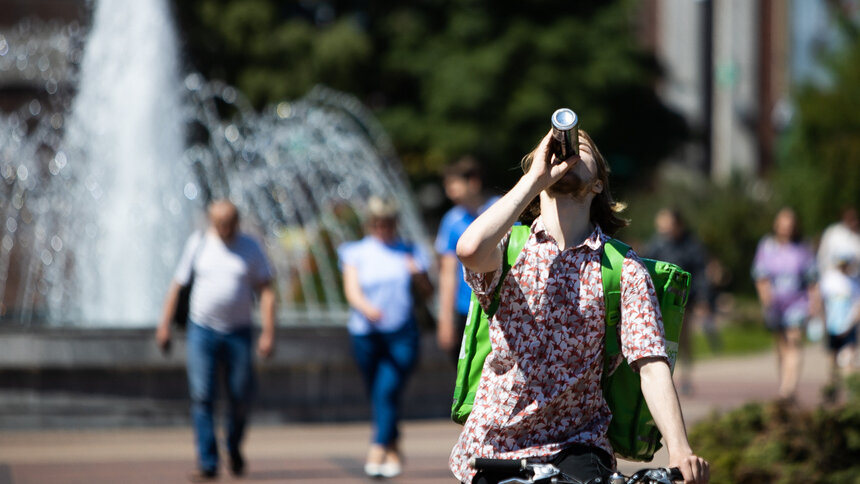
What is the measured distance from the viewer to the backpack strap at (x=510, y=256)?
350 centimetres

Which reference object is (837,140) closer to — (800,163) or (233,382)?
(800,163)

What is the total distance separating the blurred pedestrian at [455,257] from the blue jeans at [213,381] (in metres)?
1.33

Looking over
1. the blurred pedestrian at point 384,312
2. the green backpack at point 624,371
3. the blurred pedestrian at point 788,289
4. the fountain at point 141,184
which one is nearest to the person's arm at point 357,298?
the blurred pedestrian at point 384,312

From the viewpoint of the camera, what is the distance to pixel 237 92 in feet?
118

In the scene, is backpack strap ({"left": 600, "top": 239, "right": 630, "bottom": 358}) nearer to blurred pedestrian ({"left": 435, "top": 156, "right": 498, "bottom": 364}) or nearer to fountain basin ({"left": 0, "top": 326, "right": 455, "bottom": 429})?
blurred pedestrian ({"left": 435, "top": 156, "right": 498, "bottom": 364})

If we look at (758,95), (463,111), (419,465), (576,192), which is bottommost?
(419,465)

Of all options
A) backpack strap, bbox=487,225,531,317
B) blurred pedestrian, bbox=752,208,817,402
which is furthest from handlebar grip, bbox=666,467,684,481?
blurred pedestrian, bbox=752,208,817,402

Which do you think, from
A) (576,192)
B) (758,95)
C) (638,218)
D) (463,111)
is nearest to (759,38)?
(758,95)

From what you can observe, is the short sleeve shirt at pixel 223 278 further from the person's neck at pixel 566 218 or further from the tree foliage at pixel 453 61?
the tree foliage at pixel 453 61

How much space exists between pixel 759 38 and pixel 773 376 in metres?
36.9

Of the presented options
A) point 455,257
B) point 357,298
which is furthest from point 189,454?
point 455,257

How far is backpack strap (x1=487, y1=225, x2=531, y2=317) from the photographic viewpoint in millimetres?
3496

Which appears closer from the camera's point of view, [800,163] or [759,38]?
[800,163]

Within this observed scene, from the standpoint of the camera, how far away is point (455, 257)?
307 inches
